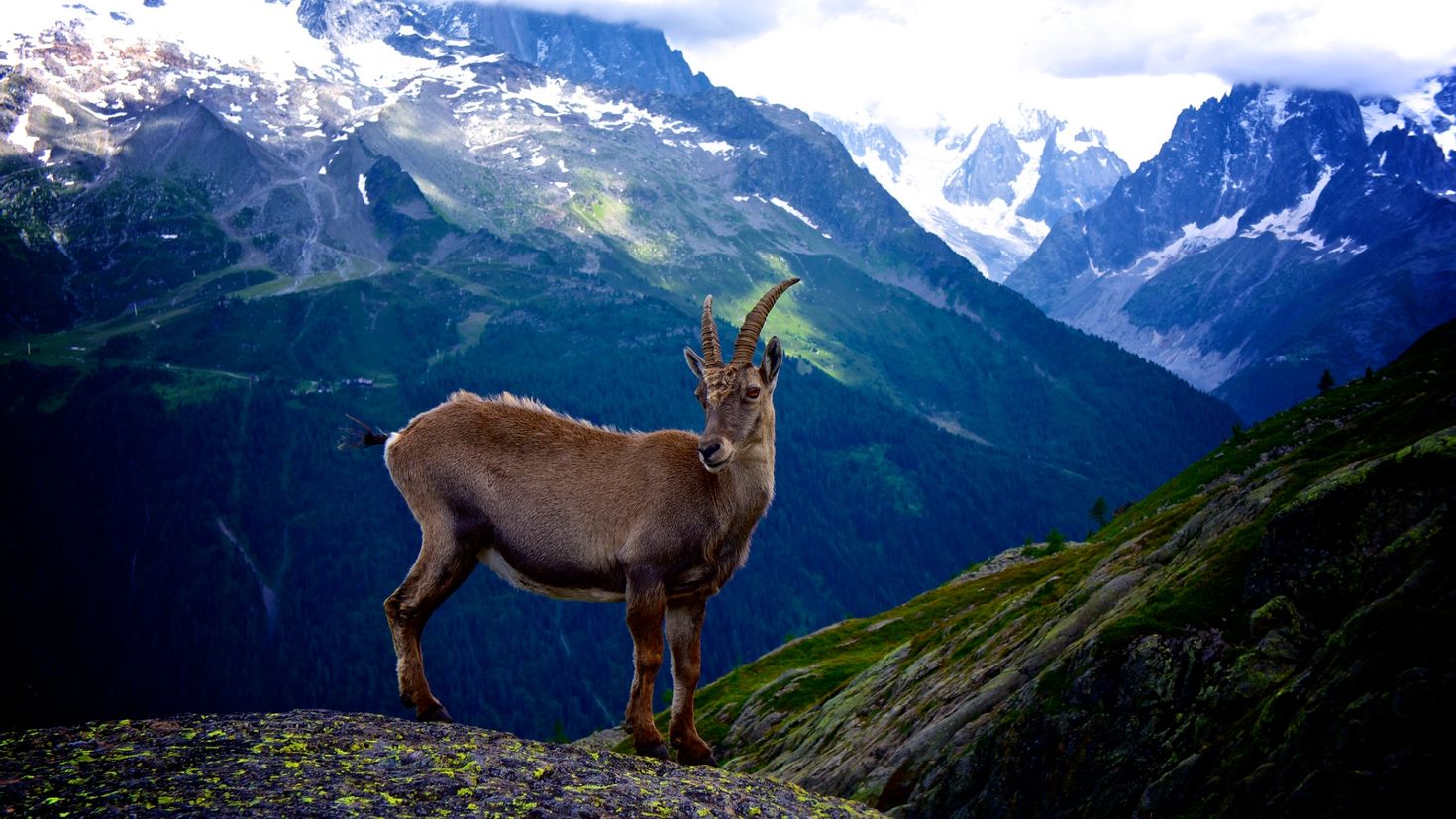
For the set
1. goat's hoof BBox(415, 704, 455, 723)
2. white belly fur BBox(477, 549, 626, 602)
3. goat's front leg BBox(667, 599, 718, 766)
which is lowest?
goat's hoof BBox(415, 704, 455, 723)

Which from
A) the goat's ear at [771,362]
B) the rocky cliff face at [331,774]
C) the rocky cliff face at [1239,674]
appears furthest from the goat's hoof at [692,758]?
the rocky cliff face at [1239,674]

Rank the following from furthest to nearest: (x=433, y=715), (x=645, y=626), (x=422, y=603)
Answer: (x=433, y=715) < (x=422, y=603) < (x=645, y=626)

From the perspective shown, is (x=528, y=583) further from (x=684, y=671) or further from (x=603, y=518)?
(x=684, y=671)

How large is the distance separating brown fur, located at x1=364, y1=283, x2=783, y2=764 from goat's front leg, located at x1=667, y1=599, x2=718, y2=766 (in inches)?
1.0

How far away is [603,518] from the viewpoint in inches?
667

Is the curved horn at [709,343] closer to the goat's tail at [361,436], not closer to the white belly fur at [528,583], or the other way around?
the white belly fur at [528,583]

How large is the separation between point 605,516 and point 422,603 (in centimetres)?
336

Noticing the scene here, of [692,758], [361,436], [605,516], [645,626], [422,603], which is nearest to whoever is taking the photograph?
[645,626]

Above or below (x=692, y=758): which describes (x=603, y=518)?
above

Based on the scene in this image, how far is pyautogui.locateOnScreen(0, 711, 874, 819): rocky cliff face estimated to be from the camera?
440 inches

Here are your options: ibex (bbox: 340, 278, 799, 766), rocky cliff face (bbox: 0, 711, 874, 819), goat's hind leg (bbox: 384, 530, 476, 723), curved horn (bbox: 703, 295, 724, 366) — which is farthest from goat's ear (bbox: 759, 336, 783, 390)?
rocky cliff face (bbox: 0, 711, 874, 819)

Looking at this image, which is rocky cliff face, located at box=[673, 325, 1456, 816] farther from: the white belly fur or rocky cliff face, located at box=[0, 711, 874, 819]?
the white belly fur

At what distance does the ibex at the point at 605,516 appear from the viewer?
1659 centimetres

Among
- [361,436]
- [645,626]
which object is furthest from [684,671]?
[361,436]
